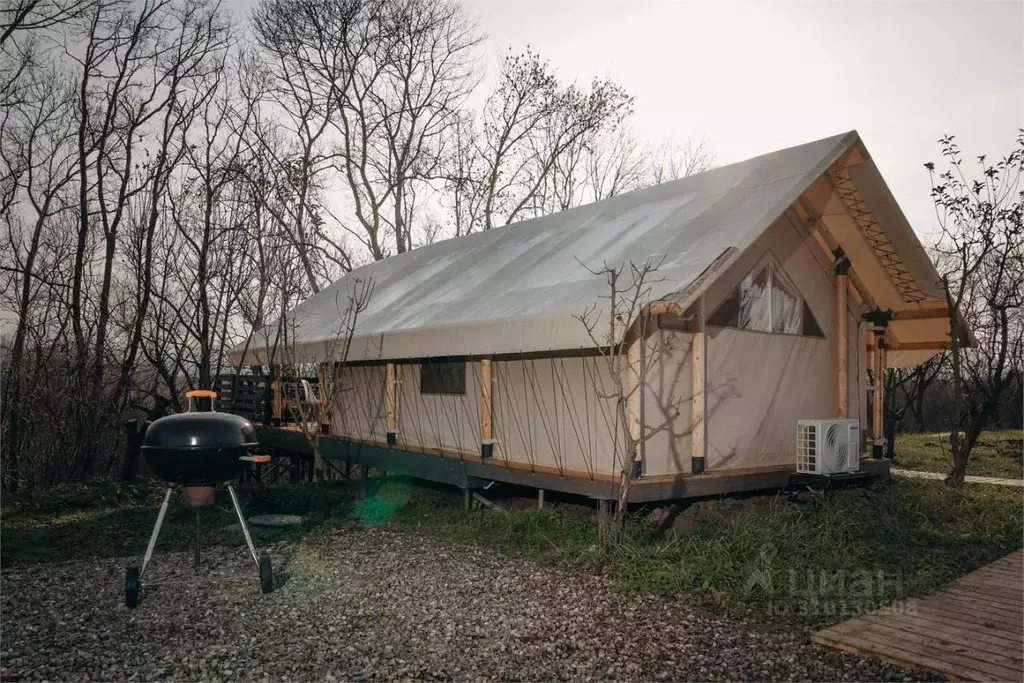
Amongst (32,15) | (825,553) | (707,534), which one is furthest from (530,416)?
(32,15)

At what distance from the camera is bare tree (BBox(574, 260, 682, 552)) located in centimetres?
585

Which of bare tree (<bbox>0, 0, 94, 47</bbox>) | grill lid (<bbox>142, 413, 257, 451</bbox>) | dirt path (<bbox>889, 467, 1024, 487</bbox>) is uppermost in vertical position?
bare tree (<bbox>0, 0, 94, 47</bbox>)

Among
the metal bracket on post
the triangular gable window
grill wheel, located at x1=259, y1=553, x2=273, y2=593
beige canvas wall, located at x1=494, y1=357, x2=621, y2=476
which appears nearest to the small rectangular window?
beige canvas wall, located at x1=494, y1=357, x2=621, y2=476

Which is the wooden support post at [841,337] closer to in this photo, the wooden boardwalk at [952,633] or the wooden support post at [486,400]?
the wooden boardwalk at [952,633]

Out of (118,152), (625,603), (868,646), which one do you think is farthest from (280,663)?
(118,152)

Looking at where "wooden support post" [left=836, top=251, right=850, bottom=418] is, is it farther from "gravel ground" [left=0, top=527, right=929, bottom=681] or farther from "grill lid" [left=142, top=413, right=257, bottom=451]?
"grill lid" [left=142, top=413, right=257, bottom=451]

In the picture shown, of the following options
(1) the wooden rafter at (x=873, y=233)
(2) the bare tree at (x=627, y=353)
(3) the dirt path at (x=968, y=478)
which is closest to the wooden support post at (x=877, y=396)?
(1) the wooden rafter at (x=873, y=233)

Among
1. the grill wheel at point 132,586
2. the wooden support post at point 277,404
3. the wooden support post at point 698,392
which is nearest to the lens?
the grill wheel at point 132,586

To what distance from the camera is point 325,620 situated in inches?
190

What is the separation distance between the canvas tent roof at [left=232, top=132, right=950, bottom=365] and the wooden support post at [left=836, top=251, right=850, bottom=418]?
0.92 feet

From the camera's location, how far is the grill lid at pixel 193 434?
5488mm

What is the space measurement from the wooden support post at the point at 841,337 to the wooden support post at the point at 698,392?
2.57 metres

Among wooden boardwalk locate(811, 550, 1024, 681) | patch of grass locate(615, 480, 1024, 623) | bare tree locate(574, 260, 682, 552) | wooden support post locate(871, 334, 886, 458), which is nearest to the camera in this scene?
wooden boardwalk locate(811, 550, 1024, 681)

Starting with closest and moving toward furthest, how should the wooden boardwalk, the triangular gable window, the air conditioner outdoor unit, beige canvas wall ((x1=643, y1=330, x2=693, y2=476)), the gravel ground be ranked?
the wooden boardwalk
the gravel ground
beige canvas wall ((x1=643, y1=330, x2=693, y2=476))
the air conditioner outdoor unit
the triangular gable window
